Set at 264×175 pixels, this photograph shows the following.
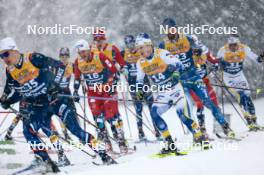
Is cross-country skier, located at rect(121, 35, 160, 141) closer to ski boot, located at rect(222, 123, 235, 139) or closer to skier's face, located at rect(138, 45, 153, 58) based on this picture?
ski boot, located at rect(222, 123, 235, 139)

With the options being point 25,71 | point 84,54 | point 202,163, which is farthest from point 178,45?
point 202,163

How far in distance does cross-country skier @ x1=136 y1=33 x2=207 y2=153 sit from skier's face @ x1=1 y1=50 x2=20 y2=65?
7.15ft

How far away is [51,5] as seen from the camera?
874 inches

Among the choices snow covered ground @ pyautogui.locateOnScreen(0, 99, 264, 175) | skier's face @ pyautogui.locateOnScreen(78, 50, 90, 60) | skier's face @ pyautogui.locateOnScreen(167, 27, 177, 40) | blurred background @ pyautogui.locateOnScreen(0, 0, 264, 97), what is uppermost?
blurred background @ pyautogui.locateOnScreen(0, 0, 264, 97)

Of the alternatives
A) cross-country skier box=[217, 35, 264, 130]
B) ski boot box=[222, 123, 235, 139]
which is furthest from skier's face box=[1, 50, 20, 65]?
cross-country skier box=[217, 35, 264, 130]

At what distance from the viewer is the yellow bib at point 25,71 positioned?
28.1ft

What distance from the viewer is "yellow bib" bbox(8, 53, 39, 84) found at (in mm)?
8570

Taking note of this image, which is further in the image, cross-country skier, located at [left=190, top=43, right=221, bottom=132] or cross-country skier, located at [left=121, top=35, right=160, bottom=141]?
cross-country skier, located at [left=121, top=35, right=160, bottom=141]

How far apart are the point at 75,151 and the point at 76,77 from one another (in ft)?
5.91

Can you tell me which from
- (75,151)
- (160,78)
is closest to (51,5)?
(75,151)

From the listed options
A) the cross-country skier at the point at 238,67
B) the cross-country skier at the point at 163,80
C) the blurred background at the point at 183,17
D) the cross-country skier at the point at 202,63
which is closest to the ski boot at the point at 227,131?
the cross-country skier at the point at 202,63

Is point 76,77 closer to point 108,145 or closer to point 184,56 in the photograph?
point 108,145

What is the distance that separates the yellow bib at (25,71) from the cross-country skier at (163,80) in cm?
195

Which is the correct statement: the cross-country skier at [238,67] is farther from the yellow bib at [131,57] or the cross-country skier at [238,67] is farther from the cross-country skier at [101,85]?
the cross-country skier at [101,85]
